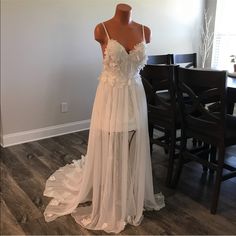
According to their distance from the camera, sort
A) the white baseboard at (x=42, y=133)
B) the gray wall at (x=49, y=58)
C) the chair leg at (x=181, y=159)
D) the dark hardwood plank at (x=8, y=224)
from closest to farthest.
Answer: the dark hardwood plank at (x=8, y=224)
the chair leg at (x=181, y=159)
the gray wall at (x=49, y=58)
the white baseboard at (x=42, y=133)

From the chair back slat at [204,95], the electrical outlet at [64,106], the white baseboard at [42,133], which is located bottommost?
the white baseboard at [42,133]

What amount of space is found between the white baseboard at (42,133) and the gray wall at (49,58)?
44 millimetres

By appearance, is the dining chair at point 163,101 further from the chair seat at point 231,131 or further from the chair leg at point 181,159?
the chair seat at point 231,131

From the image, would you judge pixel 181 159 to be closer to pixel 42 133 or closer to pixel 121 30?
pixel 121 30

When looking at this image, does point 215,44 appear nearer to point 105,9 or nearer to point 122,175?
point 105,9

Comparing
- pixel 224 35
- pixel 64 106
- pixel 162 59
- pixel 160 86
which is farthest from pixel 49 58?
pixel 224 35

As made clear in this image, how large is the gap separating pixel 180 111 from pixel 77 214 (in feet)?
3.44

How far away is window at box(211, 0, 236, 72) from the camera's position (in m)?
4.27

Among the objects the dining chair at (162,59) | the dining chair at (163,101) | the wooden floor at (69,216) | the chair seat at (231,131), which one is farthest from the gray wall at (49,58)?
the chair seat at (231,131)

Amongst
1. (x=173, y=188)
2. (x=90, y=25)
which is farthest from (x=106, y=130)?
(x=90, y=25)

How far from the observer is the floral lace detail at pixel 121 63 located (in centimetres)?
178

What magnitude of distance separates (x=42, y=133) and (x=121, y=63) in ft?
6.31

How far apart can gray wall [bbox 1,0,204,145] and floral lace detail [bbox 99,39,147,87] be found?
1.54m

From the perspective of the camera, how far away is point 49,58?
3309 millimetres
